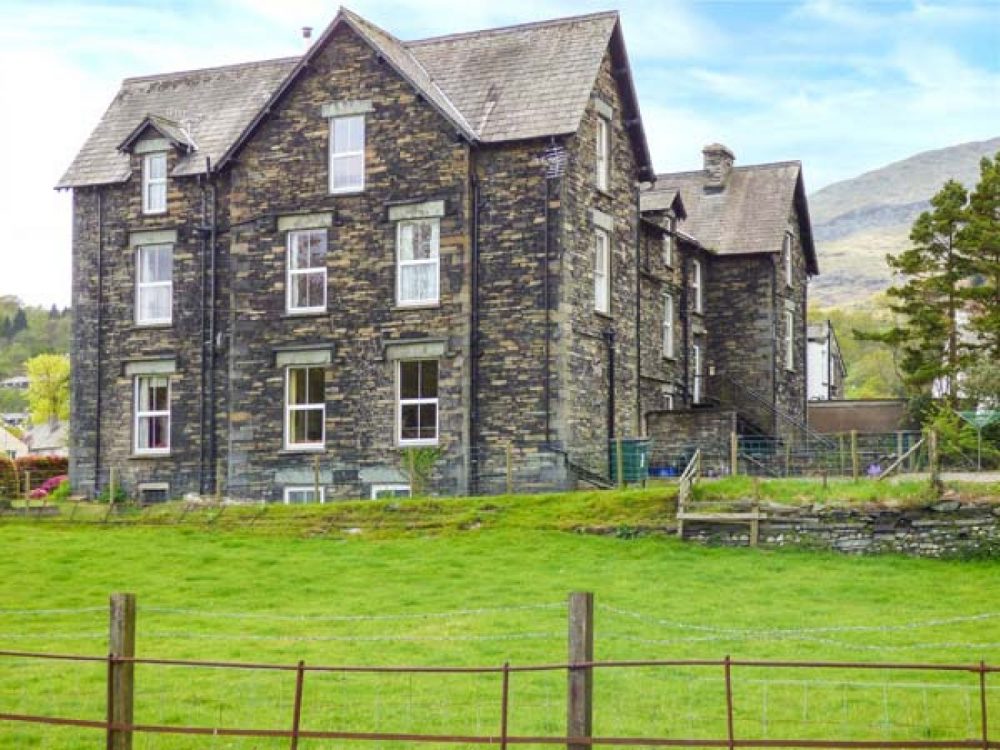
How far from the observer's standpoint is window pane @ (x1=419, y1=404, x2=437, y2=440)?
38438 millimetres

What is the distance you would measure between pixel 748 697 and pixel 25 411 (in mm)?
173267

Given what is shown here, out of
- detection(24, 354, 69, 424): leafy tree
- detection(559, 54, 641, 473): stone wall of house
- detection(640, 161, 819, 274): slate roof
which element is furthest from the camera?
detection(24, 354, 69, 424): leafy tree

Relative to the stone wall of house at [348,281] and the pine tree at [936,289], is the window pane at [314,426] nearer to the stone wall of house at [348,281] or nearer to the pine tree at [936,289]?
the stone wall of house at [348,281]

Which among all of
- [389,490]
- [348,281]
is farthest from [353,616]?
[348,281]

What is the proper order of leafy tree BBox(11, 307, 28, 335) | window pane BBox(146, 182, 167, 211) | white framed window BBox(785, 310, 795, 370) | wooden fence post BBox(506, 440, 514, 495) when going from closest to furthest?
wooden fence post BBox(506, 440, 514, 495)
window pane BBox(146, 182, 167, 211)
white framed window BBox(785, 310, 795, 370)
leafy tree BBox(11, 307, 28, 335)

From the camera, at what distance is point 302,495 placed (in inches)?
1567

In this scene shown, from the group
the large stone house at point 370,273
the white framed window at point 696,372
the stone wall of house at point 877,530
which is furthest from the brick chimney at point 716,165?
the stone wall of house at point 877,530

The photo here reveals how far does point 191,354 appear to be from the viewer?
42.4 m

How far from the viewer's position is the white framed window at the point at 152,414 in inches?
1681

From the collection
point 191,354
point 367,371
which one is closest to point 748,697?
point 367,371

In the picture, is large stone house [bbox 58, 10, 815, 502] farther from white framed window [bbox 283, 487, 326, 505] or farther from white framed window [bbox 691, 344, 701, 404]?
white framed window [bbox 691, 344, 701, 404]

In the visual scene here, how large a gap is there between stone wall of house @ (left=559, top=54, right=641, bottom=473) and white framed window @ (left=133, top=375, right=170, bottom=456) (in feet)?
38.3

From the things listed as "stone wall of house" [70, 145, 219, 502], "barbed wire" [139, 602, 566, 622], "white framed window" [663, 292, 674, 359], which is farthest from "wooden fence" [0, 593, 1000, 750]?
"white framed window" [663, 292, 674, 359]

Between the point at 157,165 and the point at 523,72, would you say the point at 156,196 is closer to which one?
the point at 157,165
